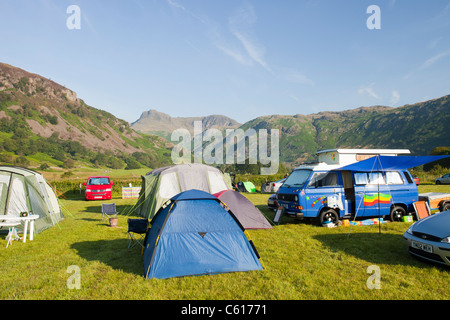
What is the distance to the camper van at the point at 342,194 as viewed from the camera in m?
10.1

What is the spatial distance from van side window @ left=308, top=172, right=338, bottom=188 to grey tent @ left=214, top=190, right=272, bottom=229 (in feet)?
7.70

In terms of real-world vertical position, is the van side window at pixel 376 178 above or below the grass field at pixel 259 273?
above

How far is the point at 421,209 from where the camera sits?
10.7 meters

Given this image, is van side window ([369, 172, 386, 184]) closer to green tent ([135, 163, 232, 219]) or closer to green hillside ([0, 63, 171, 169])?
green tent ([135, 163, 232, 219])

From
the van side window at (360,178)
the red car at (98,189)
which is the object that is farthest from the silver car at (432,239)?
the red car at (98,189)

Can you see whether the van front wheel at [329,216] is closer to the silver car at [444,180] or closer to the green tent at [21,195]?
the green tent at [21,195]

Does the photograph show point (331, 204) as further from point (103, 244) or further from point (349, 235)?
point (103, 244)

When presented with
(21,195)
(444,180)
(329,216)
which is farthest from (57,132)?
(329,216)

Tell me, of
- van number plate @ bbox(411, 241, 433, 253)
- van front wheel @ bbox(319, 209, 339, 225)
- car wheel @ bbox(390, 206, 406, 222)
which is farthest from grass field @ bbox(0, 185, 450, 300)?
car wheel @ bbox(390, 206, 406, 222)

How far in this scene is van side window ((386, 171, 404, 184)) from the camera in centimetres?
1091

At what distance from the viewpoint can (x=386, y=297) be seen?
4.69 m

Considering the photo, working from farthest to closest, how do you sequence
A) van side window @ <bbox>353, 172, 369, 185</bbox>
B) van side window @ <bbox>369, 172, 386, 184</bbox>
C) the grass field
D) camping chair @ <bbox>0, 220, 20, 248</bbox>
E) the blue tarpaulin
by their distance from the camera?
van side window @ <bbox>369, 172, 386, 184</bbox> → van side window @ <bbox>353, 172, 369, 185</bbox> → the blue tarpaulin → camping chair @ <bbox>0, 220, 20, 248</bbox> → the grass field

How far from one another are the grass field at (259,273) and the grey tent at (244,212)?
1.23m

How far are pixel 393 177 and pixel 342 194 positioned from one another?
2.42 m
